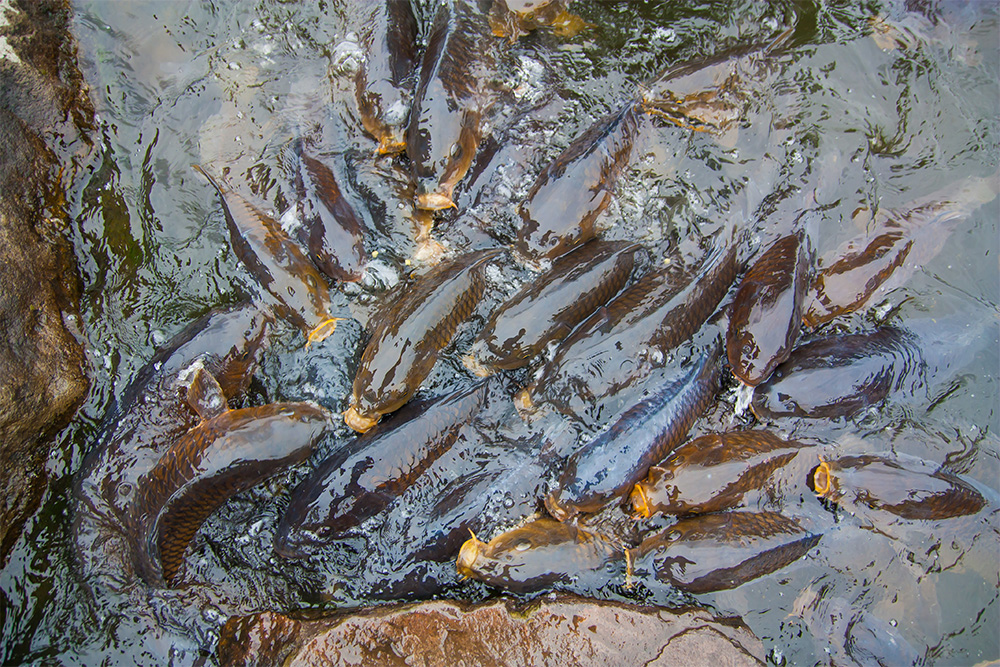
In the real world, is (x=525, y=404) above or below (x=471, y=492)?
above

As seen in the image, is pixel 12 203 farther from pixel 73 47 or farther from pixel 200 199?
pixel 73 47

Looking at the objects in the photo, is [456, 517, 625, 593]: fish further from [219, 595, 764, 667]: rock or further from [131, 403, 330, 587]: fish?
[131, 403, 330, 587]: fish

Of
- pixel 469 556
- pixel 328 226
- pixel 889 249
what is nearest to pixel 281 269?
pixel 328 226

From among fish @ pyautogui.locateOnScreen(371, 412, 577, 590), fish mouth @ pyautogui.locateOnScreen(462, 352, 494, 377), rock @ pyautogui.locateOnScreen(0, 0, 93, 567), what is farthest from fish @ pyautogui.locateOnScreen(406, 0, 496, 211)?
rock @ pyautogui.locateOnScreen(0, 0, 93, 567)

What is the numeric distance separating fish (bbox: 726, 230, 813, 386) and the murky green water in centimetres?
38

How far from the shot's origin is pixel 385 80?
429 cm

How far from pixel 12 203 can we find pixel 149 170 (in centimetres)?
85

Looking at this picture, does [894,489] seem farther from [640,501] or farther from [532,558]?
[532,558]

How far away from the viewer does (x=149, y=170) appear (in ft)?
13.8

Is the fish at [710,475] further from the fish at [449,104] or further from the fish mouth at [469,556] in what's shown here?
the fish at [449,104]

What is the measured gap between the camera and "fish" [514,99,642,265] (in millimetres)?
3930

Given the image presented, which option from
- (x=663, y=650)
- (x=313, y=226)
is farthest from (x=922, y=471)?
(x=313, y=226)

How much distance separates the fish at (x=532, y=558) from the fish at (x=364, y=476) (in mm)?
627

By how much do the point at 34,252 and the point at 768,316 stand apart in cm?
486
